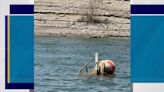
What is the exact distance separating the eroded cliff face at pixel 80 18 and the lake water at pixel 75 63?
3.0 inches

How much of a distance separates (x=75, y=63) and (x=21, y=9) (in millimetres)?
801

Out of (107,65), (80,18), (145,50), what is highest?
(80,18)

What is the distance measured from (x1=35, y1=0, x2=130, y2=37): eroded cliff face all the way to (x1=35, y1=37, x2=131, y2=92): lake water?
0.25ft

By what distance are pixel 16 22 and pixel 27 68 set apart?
19.5 inches

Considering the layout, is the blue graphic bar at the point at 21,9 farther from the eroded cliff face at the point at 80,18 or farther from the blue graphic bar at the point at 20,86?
the blue graphic bar at the point at 20,86

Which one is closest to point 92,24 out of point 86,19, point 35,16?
point 86,19

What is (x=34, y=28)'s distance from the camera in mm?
8055

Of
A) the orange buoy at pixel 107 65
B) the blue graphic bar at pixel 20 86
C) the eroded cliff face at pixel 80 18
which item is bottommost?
the blue graphic bar at pixel 20 86

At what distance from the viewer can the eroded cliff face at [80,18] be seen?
8.06m

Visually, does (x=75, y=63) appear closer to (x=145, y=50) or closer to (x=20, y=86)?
(x=20, y=86)

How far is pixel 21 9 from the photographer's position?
8086mm

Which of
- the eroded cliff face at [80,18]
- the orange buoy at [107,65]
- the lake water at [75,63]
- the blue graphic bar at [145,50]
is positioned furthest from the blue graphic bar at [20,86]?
the blue graphic bar at [145,50]

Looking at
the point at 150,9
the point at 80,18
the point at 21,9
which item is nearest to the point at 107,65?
the point at 80,18

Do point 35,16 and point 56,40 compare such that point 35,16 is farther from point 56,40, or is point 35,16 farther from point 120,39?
point 120,39
